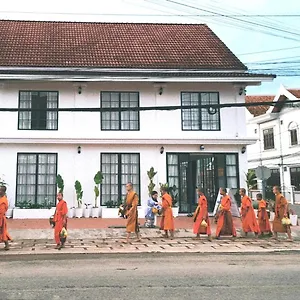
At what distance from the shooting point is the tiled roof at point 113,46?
17812 millimetres

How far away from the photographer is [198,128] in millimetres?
17703

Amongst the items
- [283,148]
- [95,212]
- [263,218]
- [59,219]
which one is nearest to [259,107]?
[283,148]

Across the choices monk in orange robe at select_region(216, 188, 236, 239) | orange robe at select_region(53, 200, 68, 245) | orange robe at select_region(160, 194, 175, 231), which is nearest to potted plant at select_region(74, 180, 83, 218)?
orange robe at select_region(160, 194, 175, 231)

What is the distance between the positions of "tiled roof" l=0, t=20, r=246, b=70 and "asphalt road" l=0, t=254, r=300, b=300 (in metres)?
10.7

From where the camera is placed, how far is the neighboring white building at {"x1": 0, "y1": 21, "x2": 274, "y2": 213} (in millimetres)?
16688

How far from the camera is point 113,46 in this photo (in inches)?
775

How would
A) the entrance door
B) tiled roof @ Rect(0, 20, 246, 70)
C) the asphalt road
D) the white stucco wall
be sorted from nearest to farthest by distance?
1. the asphalt road
2. the white stucco wall
3. the entrance door
4. tiled roof @ Rect(0, 20, 246, 70)

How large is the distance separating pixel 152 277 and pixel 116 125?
36.3 ft

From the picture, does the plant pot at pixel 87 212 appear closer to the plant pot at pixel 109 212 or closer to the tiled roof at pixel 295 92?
the plant pot at pixel 109 212

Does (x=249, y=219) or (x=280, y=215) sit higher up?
(x=280, y=215)

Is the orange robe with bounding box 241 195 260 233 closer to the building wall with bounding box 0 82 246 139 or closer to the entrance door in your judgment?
the entrance door

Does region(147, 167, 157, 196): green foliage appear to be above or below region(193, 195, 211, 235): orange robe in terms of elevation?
above

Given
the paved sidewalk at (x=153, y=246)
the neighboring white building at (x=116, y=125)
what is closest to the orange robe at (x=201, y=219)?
the paved sidewalk at (x=153, y=246)

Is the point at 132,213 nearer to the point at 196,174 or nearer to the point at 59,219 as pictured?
the point at 59,219
